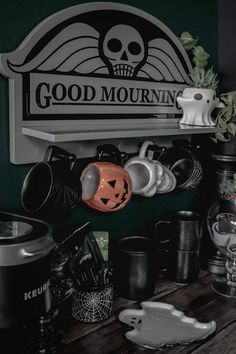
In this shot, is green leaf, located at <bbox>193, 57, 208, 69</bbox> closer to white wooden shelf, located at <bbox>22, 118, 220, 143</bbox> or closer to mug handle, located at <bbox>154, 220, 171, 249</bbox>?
white wooden shelf, located at <bbox>22, 118, 220, 143</bbox>

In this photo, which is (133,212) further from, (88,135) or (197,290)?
(88,135)

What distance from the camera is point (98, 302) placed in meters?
1.20

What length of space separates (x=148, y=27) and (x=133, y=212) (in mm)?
639

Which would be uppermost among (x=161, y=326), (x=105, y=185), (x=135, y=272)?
(x=105, y=185)

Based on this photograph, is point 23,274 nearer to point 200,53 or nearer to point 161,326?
point 161,326

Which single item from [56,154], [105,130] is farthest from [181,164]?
[56,154]

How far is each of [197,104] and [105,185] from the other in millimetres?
460

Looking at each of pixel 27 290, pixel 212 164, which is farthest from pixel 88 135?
pixel 212 164

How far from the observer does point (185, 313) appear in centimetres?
127

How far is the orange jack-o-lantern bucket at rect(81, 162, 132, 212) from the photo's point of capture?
4.22 feet

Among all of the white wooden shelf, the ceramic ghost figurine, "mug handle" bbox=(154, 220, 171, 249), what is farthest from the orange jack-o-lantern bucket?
the ceramic ghost figurine

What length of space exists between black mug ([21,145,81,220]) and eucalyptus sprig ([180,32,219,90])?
0.59 metres

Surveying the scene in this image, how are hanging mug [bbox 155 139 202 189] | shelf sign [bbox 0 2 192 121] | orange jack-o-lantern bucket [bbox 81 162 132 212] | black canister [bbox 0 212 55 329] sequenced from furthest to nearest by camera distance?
hanging mug [bbox 155 139 202 189] → orange jack-o-lantern bucket [bbox 81 162 132 212] → shelf sign [bbox 0 2 192 121] → black canister [bbox 0 212 55 329]

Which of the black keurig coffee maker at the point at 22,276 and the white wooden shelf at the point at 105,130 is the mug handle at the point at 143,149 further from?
the black keurig coffee maker at the point at 22,276
